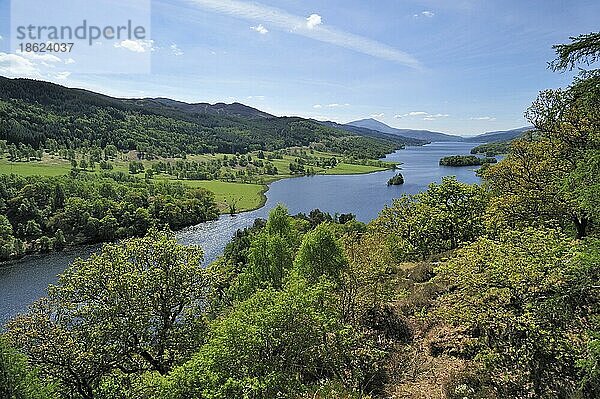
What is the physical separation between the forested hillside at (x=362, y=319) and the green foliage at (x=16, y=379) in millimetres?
38

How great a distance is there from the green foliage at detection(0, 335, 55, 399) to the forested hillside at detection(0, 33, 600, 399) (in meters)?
0.04

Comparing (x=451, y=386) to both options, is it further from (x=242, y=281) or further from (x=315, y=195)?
(x=315, y=195)

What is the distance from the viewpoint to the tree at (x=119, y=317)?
13.4 metres

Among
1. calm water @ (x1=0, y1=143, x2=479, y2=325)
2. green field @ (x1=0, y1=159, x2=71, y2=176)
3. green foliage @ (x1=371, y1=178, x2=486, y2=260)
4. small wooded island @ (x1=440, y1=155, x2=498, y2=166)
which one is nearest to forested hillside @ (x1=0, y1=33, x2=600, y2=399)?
green foliage @ (x1=371, y1=178, x2=486, y2=260)

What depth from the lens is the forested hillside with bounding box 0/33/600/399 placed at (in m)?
9.49

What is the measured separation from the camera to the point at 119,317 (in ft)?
48.3

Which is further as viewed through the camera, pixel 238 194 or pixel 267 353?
pixel 238 194

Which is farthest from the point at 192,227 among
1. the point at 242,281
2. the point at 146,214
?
the point at 242,281

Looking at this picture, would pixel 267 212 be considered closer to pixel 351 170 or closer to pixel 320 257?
pixel 320 257

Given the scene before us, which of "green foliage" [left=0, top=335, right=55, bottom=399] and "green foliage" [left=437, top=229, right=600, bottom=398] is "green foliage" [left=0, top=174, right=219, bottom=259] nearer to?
"green foliage" [left=0, top=335, right=55, bottom=399]

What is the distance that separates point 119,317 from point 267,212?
8529cm

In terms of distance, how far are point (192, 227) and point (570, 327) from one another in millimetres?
87687

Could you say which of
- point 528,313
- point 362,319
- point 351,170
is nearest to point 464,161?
point 351,170

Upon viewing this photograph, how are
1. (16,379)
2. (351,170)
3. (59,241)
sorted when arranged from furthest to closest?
(351,170) < (59,241) < (16,379)
